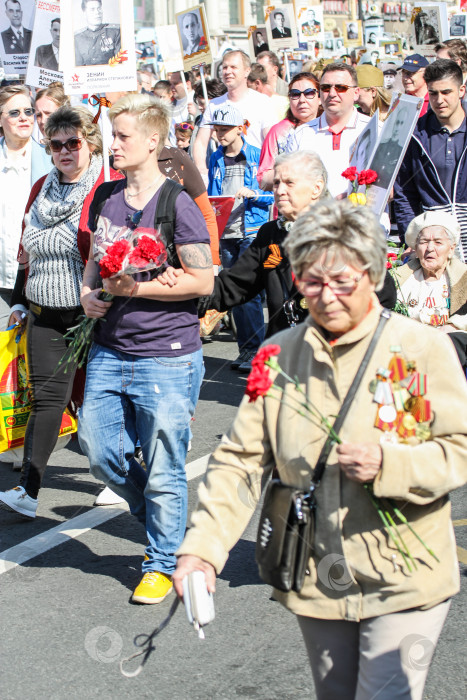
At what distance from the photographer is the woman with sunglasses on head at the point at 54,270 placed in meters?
4.91

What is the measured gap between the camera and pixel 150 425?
408cm

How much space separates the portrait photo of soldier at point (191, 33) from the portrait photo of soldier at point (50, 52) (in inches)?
169

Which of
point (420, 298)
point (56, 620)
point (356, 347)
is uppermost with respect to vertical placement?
point (356, 347)

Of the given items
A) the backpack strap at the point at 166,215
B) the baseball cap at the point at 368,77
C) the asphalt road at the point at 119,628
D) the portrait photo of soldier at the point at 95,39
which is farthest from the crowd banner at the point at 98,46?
the baseball cap at the point at 368,77

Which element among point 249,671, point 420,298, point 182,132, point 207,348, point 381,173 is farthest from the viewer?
point 182,132

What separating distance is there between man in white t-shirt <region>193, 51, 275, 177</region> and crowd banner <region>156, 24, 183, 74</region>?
807cm

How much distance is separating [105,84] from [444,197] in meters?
2.56

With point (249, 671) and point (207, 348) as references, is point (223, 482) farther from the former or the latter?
point (207, 348)

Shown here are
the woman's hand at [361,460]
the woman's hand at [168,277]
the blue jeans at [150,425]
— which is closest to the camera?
the woman's hand at [361,460]

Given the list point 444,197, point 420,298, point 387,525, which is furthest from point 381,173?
point 387,525

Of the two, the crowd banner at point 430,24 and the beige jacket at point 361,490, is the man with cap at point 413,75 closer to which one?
the crowd banner at point 430,24

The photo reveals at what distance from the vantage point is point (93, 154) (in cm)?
510

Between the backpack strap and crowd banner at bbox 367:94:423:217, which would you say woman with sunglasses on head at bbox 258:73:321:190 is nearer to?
crowd banner at bbox 367:94:423:217

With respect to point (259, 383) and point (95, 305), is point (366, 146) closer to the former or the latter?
point (95, 305)
